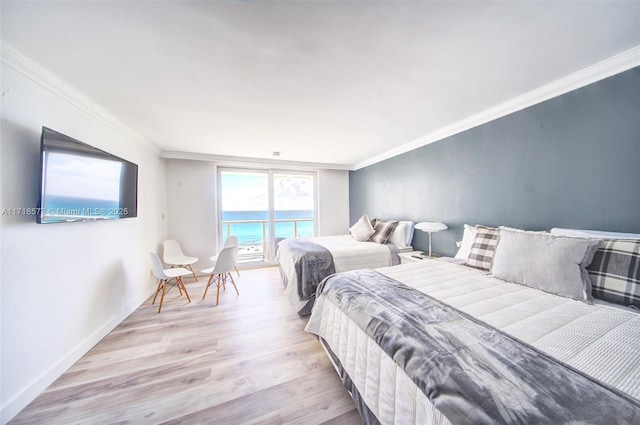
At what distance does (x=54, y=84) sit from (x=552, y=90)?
4.21m

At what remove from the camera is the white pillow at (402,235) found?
128 inches

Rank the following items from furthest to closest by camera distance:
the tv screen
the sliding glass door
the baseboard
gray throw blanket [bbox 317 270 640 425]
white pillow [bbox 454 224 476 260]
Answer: the sliding glass door → white pillow [bbox 454 224 476 260] → the tv screen → the baseboard → gray throw blanket [bbox 317 270 640 425]

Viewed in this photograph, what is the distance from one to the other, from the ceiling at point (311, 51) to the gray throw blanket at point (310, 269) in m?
1.71

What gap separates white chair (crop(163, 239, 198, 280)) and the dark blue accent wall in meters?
4.03

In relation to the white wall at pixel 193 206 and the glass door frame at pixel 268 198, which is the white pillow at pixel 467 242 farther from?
the white wall at pixel 193 206

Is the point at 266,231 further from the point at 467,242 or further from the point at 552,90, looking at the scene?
the point at 552,90

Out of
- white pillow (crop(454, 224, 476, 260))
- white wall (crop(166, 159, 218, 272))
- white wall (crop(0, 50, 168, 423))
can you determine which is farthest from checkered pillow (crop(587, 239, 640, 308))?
white wall (crop(166, 159, 218, 272))

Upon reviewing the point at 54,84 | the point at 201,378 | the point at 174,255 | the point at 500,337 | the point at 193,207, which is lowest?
the point at 201,378

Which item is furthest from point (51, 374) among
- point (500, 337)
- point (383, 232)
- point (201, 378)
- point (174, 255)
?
point (383, 232)

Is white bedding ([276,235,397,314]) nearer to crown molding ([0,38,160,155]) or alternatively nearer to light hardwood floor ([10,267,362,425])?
light hardwood floor ([10,267,362,425])

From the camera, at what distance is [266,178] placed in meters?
4.55

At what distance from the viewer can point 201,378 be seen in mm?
1563

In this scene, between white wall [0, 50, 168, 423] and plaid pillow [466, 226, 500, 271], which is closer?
white wall [0, 50, 168, 423]

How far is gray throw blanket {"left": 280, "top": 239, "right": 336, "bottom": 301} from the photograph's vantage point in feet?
8.01
